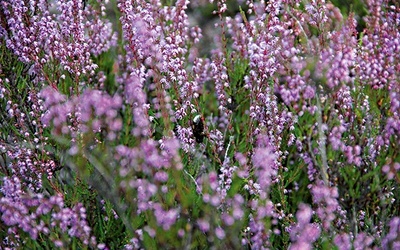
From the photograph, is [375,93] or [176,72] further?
[176,72]

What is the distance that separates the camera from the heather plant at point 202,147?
2834mm

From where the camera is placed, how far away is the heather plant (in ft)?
9.30

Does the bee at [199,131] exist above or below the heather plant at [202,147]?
above

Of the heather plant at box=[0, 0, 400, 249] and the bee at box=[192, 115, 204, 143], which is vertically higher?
the bee at box=[192, 115, 204, 143]

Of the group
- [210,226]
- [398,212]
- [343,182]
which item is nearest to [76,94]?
[210,226]

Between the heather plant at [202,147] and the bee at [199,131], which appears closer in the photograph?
the heather plant at [202,147]

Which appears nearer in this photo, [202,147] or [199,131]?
[202,147]

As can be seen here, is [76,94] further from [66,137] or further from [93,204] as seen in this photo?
[93,204]

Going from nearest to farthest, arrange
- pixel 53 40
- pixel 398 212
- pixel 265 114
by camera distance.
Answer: pixel 398 212
pixel 265 114
pixel 53 40

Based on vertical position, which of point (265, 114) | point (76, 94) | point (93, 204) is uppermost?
point (76, 94)

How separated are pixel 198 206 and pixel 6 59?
1.53 meters

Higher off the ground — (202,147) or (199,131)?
(199,131)

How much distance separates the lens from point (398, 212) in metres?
3.02

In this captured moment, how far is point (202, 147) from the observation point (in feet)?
12.4
